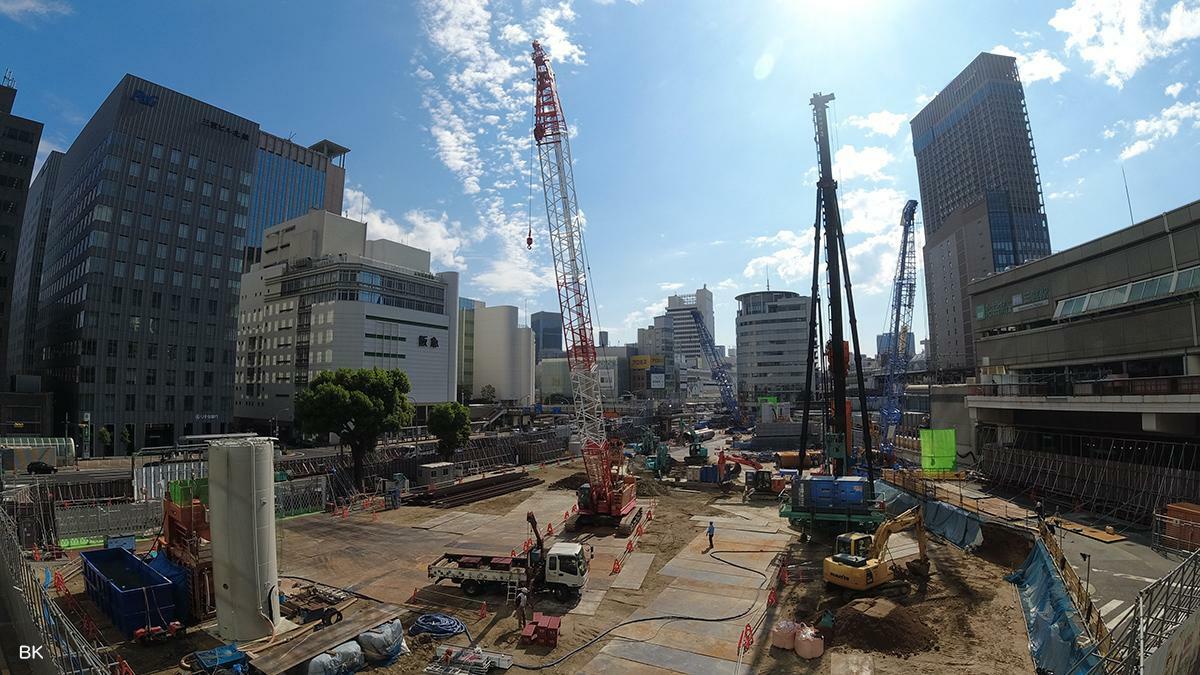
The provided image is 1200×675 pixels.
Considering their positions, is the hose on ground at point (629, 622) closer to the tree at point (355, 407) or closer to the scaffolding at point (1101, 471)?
the scaffolding at point (1101, 471)

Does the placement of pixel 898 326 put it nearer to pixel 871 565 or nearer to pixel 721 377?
pixel 721 377

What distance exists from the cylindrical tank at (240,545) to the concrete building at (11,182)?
80801 mm

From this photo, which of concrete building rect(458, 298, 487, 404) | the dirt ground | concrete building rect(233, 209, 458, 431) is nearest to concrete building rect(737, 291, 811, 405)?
concrete building rect(458, 298, 487, 404)

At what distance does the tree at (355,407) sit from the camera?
4309 cm

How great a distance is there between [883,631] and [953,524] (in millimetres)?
15041

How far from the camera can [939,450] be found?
4422 cm

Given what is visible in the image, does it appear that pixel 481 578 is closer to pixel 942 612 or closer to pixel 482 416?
pixel 942 612

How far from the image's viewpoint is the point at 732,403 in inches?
4946

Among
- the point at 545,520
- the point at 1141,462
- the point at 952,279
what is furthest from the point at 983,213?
the point at 545,520

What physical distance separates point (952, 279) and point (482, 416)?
130m

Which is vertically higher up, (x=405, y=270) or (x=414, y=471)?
(x=405, y=270)

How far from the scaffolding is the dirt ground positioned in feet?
28.9

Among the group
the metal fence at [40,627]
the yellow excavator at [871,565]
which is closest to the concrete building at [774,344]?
the yellow excavator at [871,565]

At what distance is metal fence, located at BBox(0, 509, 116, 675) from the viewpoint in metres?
9.73
